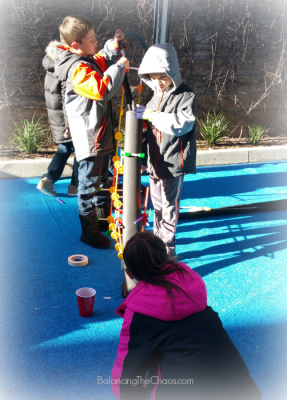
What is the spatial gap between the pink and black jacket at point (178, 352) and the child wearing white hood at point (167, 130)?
124 cm

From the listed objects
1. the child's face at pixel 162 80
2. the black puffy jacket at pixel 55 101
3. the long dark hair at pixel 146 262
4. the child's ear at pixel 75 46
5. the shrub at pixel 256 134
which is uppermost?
the child's ear at pixel 75 46

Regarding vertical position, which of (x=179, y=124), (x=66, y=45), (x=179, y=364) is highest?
(x=66, y=45)

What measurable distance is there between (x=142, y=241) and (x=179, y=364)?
0.52 m

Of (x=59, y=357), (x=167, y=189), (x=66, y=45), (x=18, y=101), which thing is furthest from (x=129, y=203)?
(x=18, y=101)

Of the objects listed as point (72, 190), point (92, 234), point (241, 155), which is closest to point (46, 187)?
point (72, 190)

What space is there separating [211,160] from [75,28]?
393cm

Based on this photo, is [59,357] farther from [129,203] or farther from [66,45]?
[66,45]

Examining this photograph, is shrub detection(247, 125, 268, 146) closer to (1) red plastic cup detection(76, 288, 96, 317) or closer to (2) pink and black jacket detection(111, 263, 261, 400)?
(1) red plastic cup detection(76, 288, 96, 317)

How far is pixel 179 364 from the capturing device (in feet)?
4.99

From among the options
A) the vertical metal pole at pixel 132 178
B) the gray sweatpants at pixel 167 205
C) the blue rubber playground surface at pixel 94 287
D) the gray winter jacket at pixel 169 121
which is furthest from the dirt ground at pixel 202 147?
the vertical metal pole at pixel 132 178

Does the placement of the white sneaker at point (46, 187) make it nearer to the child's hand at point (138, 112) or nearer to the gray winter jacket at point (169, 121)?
the gray winter jacket at point (169, 121)

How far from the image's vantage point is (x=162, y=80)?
2.78m

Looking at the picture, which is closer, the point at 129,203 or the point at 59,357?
the point at 59,357

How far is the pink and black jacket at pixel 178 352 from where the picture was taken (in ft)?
4.88
